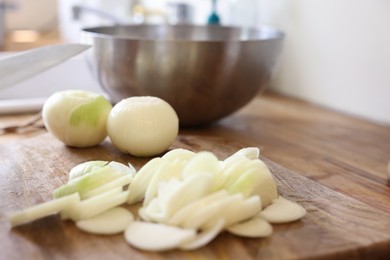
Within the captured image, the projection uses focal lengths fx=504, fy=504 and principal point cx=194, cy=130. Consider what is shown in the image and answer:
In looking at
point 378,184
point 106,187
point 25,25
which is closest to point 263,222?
point 106,187

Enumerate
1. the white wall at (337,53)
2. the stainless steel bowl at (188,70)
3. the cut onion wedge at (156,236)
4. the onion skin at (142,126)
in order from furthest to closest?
the white wall at (337,53)
the stainless steel bowl at (188,70)
the onion skin at (142,126)
the cut onion wedge at (156,236)

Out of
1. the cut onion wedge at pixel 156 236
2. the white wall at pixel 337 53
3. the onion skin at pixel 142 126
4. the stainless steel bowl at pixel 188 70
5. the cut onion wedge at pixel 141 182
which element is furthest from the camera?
the white wall at pixel 337 53

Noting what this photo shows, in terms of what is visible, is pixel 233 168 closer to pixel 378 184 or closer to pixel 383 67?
pixel 378 184

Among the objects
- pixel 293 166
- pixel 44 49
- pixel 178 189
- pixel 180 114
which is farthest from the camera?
pixel 180 114

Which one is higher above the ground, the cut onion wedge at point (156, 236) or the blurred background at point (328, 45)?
the blurred background at point (328, 45)

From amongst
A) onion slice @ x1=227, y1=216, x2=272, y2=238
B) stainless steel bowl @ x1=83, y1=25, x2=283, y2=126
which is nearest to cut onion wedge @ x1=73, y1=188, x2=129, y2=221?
onion slice @ x1=227, y1=216, x2=272, y2=238

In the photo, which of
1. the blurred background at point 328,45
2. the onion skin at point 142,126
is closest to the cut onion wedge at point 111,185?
the onion skin at point 142,126

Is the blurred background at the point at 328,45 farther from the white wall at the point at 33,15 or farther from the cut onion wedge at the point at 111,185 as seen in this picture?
the white wall at the point at 33,15
